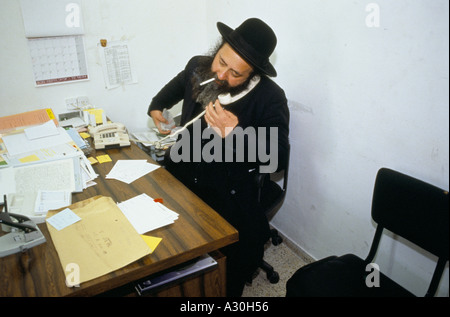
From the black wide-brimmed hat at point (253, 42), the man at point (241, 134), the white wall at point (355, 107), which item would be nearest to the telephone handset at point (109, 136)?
the man at point (241, 134)

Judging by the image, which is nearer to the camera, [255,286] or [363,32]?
[363,32]

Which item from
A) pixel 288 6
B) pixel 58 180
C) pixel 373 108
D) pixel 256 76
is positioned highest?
pixel 288 6

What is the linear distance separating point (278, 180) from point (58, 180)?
1.38m

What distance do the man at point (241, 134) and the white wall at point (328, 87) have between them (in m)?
0.23

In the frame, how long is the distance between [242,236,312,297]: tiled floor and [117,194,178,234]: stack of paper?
89 centimetres

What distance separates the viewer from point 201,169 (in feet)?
6.23

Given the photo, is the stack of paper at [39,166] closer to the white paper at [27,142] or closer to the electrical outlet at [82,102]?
the white paper at [27,142]

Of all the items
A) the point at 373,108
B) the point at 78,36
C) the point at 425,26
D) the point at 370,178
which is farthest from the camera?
the point at 78,36

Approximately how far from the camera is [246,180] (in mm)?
1764

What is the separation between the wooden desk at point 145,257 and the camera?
3.17ft

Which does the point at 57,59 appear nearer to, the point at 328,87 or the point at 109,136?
the point at 109,136

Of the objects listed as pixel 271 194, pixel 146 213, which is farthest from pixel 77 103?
pixel 271 194
